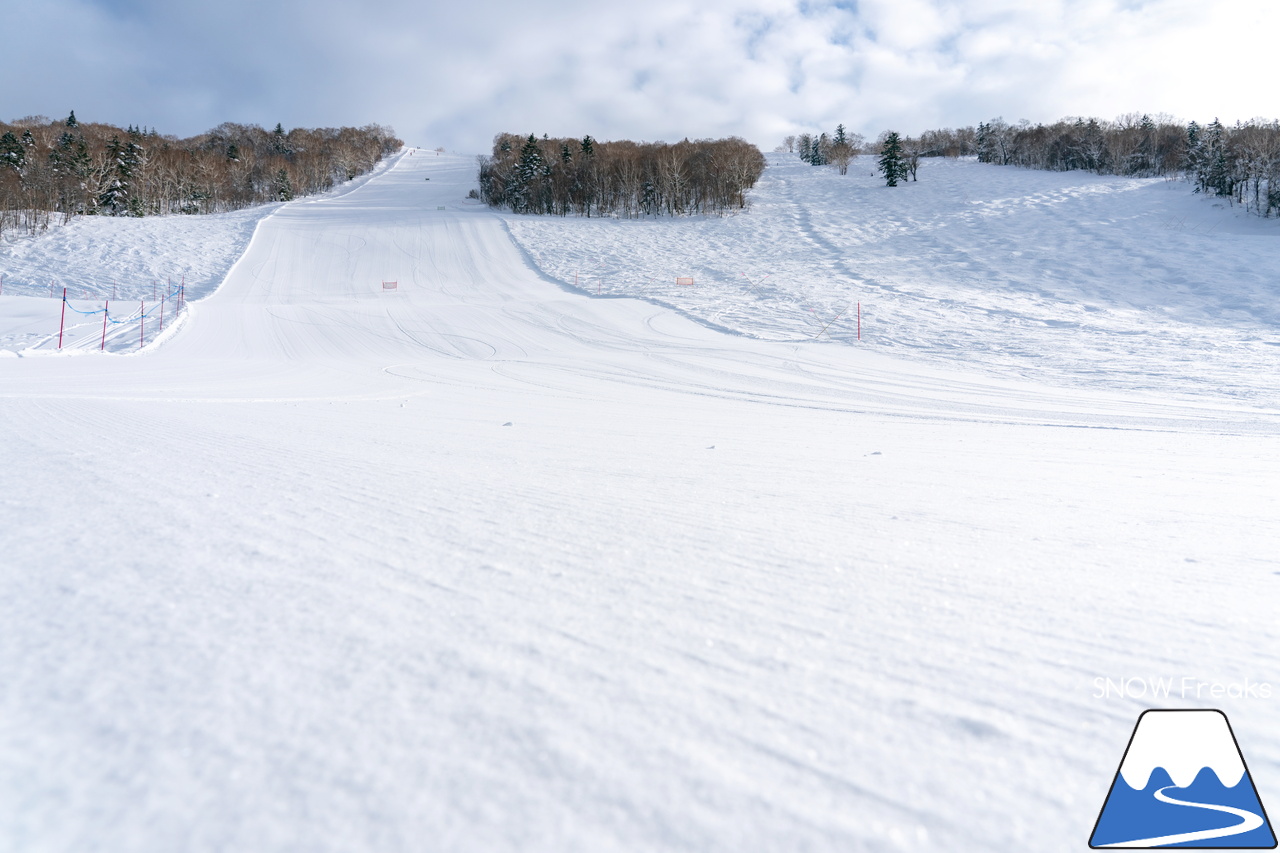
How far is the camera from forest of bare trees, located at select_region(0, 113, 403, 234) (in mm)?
41875

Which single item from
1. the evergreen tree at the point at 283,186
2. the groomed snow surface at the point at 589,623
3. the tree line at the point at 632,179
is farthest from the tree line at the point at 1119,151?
the evergreen tree at the point at 283,186

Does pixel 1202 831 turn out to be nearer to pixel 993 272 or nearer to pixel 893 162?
A: pixel 993 272

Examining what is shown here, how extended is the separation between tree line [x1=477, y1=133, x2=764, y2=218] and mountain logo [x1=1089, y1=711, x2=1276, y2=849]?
49.9 metres

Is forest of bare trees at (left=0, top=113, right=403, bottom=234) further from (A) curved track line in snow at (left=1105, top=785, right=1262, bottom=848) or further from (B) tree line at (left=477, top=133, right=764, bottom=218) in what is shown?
(A) curved track line in snow at (left=1105, top=785, right=1262, bottom=848)

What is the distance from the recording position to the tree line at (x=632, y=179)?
48188 millimetres

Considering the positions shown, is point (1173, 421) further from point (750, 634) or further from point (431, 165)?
point (431, 165)

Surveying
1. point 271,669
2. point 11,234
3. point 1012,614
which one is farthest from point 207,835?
point 11,234

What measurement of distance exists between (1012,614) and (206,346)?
60.1ft

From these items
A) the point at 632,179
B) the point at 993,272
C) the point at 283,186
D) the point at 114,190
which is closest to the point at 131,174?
the point at 114,190

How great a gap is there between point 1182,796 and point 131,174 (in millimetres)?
72610

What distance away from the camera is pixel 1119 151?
50.6 meters

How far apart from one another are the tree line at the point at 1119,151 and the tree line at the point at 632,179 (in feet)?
43.8
